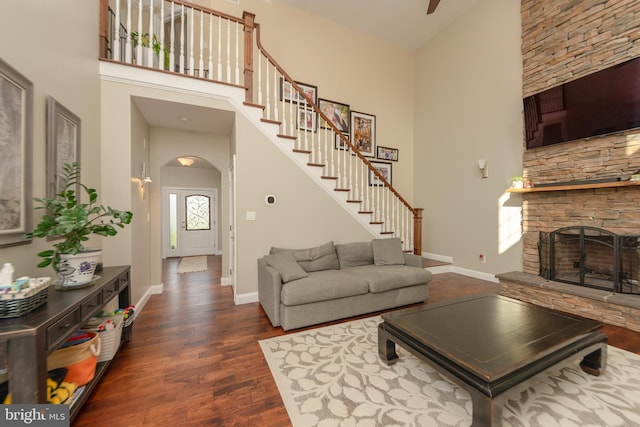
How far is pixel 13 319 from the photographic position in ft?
4.10

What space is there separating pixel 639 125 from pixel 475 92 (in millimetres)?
2451

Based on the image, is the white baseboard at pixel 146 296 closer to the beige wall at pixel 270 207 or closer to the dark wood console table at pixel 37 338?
the beige wall at pixel 270 207

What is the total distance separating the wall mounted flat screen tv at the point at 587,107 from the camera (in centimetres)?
304

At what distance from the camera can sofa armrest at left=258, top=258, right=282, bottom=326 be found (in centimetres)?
280

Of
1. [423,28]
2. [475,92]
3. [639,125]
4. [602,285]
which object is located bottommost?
[602,285]

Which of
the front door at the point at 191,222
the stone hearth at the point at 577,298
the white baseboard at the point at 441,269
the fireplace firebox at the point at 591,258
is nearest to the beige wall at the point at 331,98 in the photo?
the white baseboard at the point at 441,269

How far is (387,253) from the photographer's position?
390cm

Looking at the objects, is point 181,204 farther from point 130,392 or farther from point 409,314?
point 409,314

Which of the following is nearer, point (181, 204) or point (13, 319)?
point (13, 319)

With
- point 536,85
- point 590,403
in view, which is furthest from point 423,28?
point 590,403

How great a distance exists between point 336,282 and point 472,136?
4125 millimetres

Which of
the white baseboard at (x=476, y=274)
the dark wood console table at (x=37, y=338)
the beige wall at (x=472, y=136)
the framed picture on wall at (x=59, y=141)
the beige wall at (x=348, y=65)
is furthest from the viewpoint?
the beige wall at (x=348, y=65)

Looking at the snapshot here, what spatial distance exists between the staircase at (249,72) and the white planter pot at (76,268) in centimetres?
246

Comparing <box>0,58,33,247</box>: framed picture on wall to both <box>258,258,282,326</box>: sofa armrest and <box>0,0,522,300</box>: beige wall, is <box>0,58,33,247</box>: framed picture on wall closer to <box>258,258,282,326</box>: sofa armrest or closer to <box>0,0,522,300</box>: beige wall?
<box>0,0,522,300</box>: beige wall
